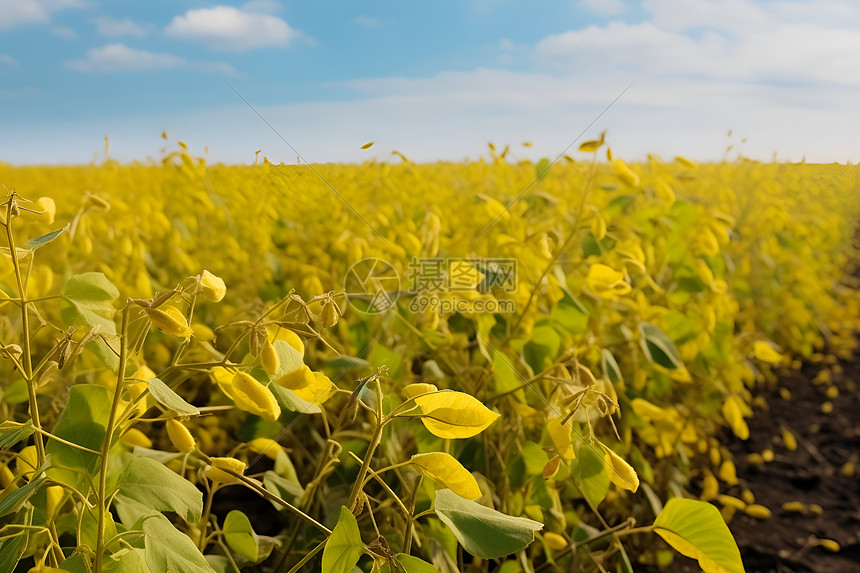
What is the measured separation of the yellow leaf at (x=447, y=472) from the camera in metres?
0.56

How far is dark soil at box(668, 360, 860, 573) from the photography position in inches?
65.7

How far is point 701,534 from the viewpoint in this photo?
2.35ft

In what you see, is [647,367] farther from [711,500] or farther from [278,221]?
[278,221]

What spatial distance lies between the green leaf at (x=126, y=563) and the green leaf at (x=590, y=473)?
0.53 m

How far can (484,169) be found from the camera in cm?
332

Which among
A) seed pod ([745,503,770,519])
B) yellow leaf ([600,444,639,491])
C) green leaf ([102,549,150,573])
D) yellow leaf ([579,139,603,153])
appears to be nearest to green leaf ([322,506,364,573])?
green leaf ([102,549,150,573])

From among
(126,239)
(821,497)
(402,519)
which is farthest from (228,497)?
(821,497)

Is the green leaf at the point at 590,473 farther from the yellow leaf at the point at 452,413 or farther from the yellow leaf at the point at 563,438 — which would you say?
the yellow leaf at the point at 452,413

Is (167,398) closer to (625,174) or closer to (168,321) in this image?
(168,321)

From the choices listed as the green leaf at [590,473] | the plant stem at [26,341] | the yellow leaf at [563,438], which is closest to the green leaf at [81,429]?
the plant stem at [26,341]

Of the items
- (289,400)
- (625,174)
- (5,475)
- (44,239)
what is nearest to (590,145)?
(625,174)

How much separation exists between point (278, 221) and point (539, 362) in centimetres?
138

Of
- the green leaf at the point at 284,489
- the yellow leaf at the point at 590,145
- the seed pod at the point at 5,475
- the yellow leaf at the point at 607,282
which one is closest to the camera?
the seed pod at the point at 5,475

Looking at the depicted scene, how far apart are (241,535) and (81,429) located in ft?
0.78
